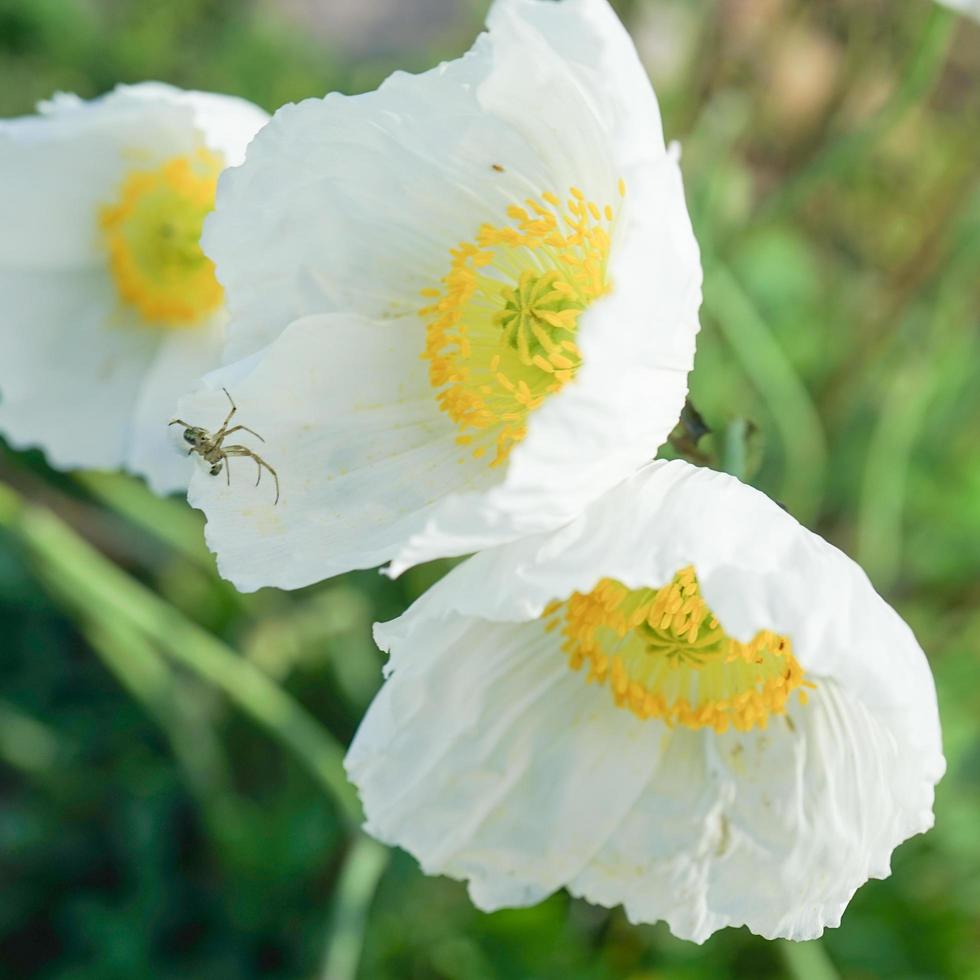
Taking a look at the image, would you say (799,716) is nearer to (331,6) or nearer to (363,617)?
(363,617)

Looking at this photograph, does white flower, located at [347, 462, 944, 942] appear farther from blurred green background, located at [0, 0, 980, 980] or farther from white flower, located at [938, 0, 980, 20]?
white flower, located at [938, 0, 980, 20]

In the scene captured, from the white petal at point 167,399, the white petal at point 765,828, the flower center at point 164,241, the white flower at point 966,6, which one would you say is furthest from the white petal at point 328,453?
the white flower at point 966,6

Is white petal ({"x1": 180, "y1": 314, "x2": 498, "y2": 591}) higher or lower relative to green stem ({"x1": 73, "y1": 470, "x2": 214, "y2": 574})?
higher

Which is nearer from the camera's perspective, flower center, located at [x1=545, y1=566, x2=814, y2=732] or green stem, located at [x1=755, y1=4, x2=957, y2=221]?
flower center, located at [x1=545, y1=566, x2=814, y2=732]

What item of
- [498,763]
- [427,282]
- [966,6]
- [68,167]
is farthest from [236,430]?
[966,6]

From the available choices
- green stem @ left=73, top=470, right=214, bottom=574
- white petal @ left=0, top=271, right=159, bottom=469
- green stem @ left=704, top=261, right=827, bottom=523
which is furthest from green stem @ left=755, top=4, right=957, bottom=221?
green stem @ left=73, top=470, right=214, bottom=574

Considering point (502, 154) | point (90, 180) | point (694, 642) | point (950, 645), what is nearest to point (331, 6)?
point (90, 180)

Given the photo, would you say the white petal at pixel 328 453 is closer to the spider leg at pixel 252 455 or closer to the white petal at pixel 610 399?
the spider leg at pixel 252 455

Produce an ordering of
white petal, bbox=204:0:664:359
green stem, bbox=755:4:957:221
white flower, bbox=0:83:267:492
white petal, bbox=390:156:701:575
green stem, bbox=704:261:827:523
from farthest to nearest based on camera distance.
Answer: green stem, bbox=704:261:827:523, white flower, bbox=0:83:267:492, green stem, bbox=755:4:957:221, white petal, bbox=204:0:664:359, white petal, bbox=390:156:701:575
